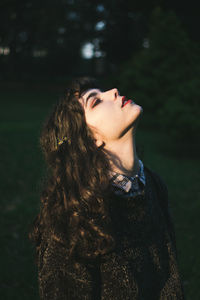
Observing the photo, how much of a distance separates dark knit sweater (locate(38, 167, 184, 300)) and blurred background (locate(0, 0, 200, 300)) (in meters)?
0.92

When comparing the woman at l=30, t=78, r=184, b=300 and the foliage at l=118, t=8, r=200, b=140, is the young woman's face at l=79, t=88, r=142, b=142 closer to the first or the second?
the woman at l=30, t=78, r=184, b=300

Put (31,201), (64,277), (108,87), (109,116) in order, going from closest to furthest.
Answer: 1. (64,277)
2. (109,116)
3. (31,201)
4. (108,87)

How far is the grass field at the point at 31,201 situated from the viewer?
4207 millimetres

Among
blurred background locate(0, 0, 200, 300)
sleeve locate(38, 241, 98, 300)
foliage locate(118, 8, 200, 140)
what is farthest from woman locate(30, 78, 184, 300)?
foliage locate(118, 8, 200, 140)

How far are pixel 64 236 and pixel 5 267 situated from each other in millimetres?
3195

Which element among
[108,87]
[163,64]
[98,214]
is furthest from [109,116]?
[108,87]

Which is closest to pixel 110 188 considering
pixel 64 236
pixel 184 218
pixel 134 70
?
pixel 64 236

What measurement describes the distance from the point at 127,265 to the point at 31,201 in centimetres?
526

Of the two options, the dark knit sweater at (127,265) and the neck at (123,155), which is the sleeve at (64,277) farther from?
the neck at (123,155)

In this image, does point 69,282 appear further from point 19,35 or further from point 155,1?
point 19,35

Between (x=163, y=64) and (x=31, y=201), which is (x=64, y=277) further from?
(x=163, y=64)

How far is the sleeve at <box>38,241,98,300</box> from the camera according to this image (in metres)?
1.61

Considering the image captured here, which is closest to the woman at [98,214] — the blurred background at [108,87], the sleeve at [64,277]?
the sleeve at [64,277]

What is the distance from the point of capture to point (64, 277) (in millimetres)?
1633
